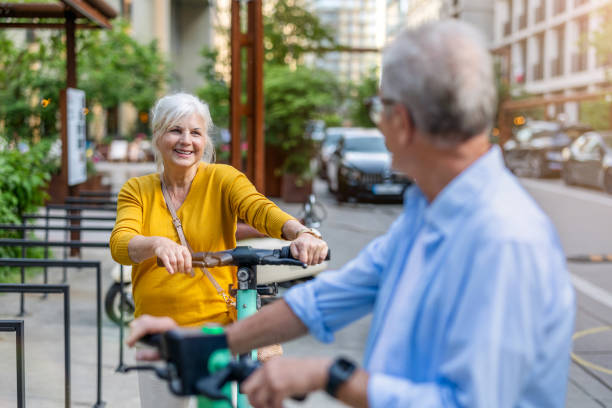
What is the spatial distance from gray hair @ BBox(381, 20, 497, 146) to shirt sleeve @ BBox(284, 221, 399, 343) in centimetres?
40

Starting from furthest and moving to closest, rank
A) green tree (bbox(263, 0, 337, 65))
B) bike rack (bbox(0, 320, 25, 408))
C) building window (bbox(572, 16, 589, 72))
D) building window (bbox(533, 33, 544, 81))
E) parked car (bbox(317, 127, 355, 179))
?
building window (bbox(533, 33, 544, 81)), building window (bbox(572, 16, 589, 72)), parked car (bbox(317, 127, 355, 179)), green tree (bbox(263, 0, 337, 65)), bike rack (bbox(0, 320, 25, 408))

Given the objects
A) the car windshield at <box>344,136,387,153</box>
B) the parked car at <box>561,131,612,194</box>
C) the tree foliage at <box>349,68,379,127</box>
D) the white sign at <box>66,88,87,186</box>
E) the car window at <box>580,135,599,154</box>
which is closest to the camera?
the white sign at <box>66,88,87,186</box>

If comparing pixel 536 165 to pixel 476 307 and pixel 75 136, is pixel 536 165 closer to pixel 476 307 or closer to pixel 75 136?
pixel 75 136

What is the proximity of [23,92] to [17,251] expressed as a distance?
894 cm

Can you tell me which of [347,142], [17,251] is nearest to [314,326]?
[17,251]

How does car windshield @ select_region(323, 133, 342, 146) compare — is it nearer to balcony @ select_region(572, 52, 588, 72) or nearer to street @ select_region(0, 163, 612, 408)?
balcony @ select_region(572, 52, 588, 72)

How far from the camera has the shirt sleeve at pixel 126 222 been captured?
2.57 metres

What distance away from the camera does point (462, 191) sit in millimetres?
1374

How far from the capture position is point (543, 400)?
53.8 inches

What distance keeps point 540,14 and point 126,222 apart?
1783 inches

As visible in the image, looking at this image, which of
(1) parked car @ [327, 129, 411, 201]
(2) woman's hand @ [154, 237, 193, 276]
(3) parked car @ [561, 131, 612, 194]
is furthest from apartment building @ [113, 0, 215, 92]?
(2) woman's hand @ [154, 237, 193, 276]

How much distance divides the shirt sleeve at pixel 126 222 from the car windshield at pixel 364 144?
1532 centimetres

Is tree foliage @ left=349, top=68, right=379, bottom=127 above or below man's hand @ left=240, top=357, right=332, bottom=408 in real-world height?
above

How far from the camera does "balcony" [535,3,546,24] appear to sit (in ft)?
145
